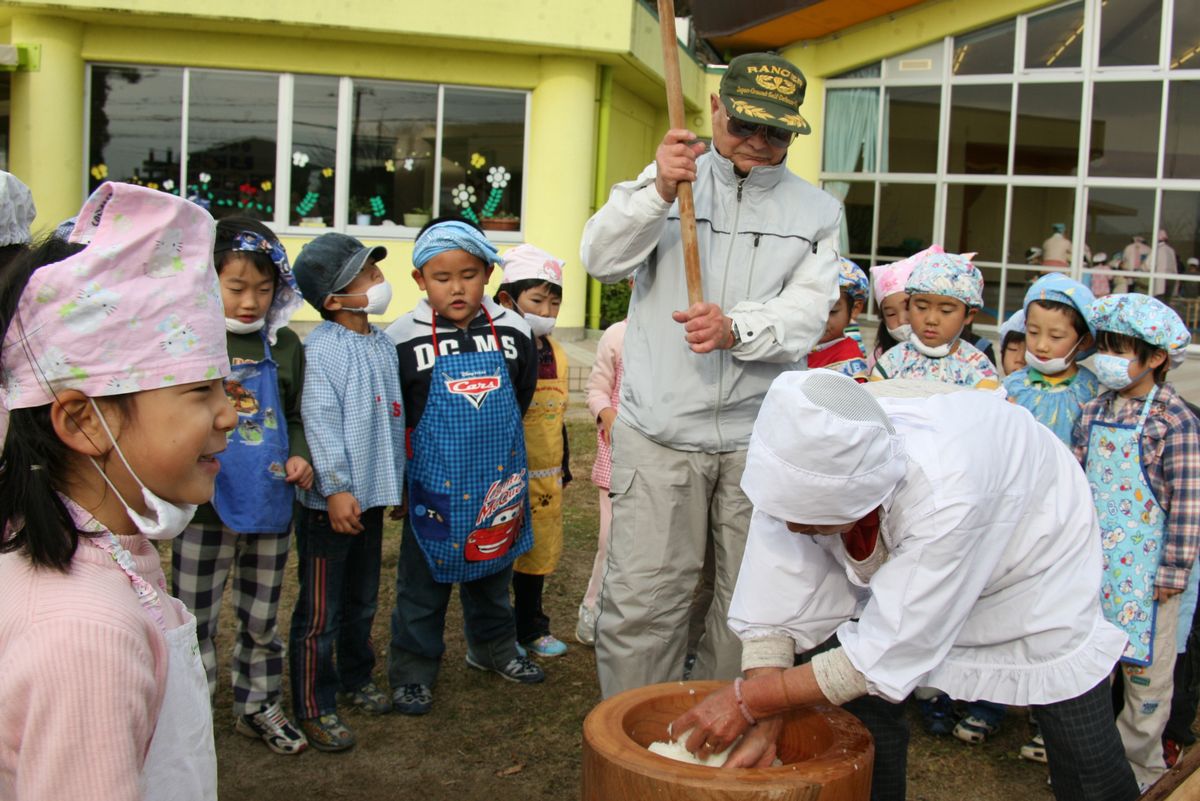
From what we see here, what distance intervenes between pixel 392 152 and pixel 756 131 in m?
9.97

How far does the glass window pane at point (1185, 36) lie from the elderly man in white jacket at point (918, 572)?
477 inches

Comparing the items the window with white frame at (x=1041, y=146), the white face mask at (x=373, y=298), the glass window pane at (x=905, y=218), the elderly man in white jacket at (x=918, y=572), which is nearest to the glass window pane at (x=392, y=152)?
the window with white frame at (x=1041, y=146)

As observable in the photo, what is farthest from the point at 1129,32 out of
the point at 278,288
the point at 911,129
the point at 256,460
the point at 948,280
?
the point at 256,460

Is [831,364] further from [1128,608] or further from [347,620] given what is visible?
[347,620]

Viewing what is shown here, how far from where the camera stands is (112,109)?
40.2ft

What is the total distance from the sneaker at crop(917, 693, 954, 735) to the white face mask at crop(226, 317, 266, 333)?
106 inches

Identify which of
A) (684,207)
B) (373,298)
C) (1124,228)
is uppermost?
(1124,228)

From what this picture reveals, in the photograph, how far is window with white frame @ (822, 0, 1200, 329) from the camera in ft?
41.7

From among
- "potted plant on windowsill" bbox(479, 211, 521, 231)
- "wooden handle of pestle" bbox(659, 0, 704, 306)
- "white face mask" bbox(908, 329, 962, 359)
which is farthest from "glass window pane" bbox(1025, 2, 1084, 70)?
"wooden handle of pestle" bbox(659, 0, 704, 306)

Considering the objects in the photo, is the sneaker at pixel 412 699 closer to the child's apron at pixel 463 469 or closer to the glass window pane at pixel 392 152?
the child's apron at pixel 463 469

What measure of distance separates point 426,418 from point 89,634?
2487 millimetres

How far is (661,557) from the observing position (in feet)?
10.7

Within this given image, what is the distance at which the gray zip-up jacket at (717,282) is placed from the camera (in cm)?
325

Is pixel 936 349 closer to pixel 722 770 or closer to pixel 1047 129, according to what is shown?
pixel 722 770
